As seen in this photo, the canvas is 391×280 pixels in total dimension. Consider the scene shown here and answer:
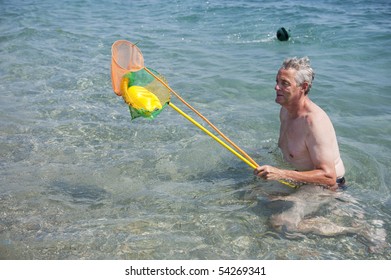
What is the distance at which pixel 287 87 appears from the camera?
437 cm

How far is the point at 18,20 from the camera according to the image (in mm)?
14812

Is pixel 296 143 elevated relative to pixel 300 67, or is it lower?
lower

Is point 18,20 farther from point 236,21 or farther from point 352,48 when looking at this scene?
point 352,48

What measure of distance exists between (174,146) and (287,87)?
216 cm

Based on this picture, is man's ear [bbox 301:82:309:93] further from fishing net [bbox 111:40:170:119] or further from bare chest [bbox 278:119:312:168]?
fishing net [bbox 111:40:170:119]

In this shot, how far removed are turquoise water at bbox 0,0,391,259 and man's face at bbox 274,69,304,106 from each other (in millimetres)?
991

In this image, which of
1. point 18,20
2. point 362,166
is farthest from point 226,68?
point 18,20

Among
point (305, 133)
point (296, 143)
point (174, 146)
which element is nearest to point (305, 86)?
point (305, 133)

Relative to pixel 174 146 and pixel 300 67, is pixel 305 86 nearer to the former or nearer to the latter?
pixel 300 67

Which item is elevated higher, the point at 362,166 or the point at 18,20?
the point at 18,20

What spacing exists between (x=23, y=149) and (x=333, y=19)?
11634 millimetres

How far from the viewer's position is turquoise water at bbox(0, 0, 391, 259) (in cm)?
404

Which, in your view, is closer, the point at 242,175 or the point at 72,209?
the point at 72,209

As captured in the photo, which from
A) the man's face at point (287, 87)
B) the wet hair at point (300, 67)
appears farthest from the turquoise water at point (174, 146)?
the wet hair at point (300, 67)
